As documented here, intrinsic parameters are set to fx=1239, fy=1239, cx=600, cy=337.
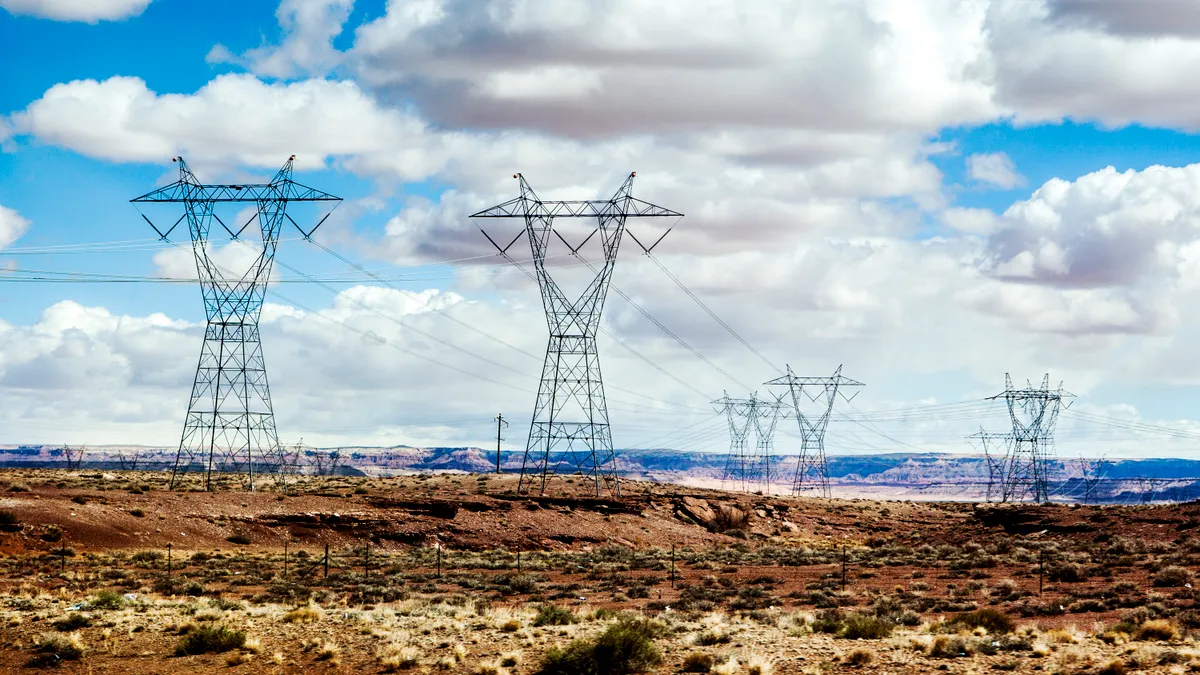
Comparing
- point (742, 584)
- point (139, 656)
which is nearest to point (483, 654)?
point (139, 656)

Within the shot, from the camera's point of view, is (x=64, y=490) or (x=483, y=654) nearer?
(x=483, y=654)

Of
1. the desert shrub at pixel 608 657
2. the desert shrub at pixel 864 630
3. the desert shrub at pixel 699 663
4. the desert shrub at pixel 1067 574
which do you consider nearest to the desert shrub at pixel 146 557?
the desert shrub at pixel 608 657

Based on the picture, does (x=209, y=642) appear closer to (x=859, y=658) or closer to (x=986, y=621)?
(x=859, y=658)

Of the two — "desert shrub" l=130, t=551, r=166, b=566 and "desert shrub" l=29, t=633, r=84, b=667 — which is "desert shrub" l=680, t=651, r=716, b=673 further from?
"desert shrub" l=130, t=551, r=166, b=566

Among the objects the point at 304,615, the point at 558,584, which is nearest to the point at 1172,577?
the point at 558,584

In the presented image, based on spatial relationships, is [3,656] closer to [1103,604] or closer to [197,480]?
[1103,604]

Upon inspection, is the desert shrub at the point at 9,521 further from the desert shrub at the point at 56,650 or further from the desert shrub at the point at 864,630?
Result: the desert shrub at the point at 864,630
